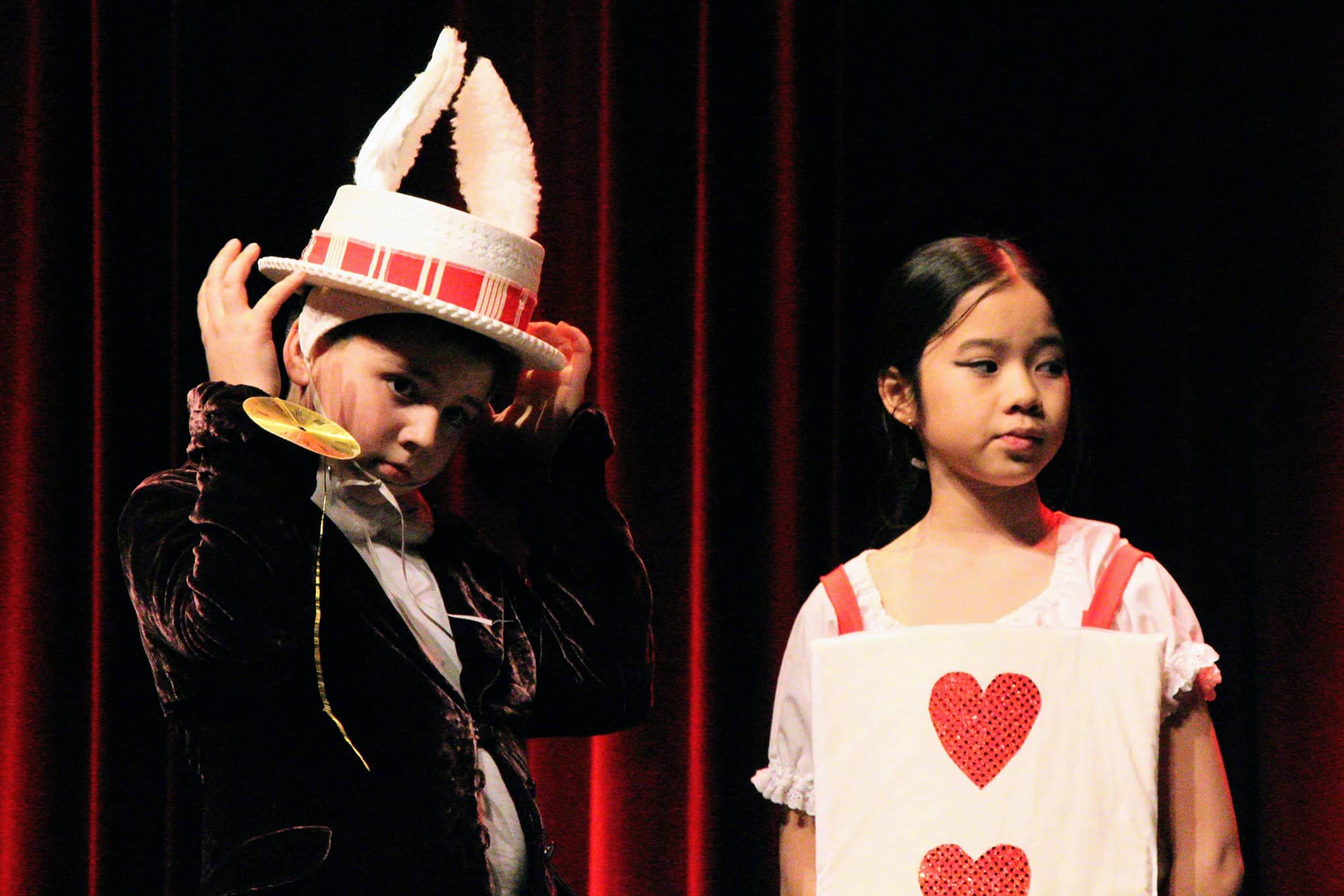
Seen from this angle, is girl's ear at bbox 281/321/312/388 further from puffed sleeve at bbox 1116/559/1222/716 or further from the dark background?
puffed sleeve at bbox 1116/559/1222/716

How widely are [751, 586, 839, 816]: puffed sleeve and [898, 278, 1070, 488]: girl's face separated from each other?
0.23m

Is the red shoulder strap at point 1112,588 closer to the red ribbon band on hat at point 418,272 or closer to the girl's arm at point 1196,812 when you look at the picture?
the girl's arm at point 1196,812

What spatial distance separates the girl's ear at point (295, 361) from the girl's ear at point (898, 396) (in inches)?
25.4

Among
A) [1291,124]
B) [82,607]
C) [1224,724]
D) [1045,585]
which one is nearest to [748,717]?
[1224,724]

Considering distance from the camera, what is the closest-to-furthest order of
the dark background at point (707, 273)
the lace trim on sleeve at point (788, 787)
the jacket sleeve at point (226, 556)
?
the jacket sleeve at point (226, 556), the lace trim on sleeve at point (788, 787), the dark background at point (707, 273)

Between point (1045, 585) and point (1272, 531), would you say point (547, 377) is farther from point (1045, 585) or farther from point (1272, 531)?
point (1272, 531)

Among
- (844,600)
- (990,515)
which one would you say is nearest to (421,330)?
(844,600)

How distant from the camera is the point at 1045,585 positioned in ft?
4.84

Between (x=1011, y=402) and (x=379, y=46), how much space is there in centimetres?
139

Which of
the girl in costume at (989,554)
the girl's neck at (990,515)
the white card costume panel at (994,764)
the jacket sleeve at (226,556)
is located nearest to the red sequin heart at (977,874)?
the white card costume panel at (994,764)

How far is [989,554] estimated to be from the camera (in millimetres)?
1511

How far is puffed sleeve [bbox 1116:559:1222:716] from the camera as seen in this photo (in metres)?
1.37

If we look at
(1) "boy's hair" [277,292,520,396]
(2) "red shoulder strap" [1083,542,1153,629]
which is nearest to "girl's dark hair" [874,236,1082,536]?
(2) "red shoulder strap" [1083,542,1153,629]

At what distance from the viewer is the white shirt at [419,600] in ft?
4.55
